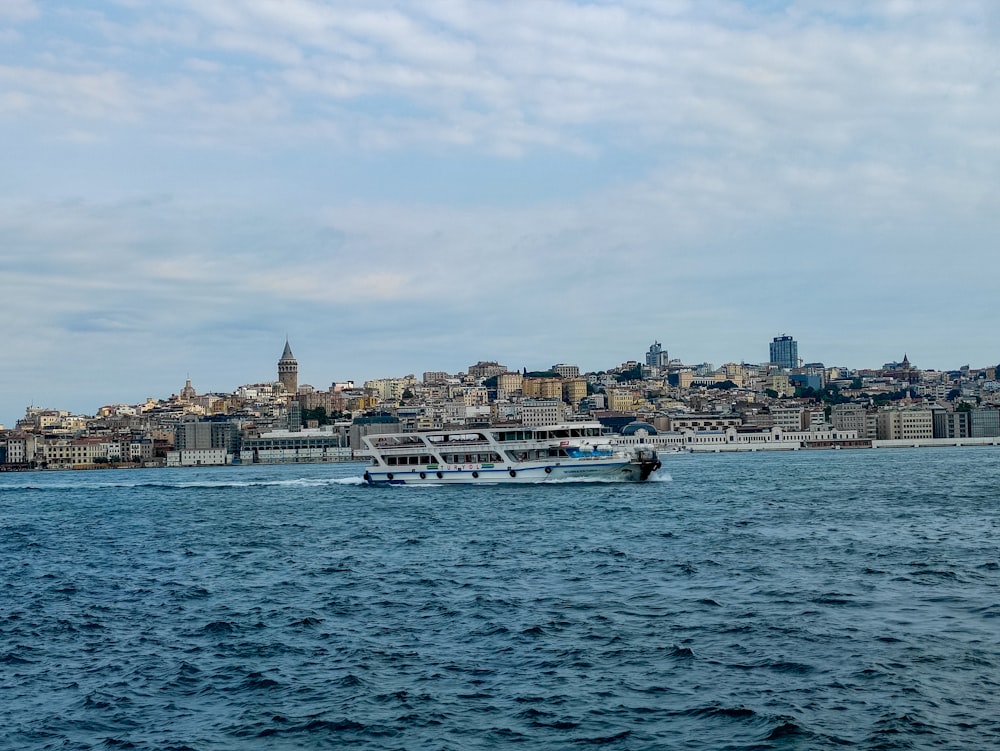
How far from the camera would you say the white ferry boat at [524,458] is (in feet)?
165

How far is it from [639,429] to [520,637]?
126317 millimetres

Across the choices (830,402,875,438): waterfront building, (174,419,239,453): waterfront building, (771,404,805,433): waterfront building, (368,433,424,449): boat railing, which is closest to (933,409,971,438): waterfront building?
(830,402,875,438): waterfront building

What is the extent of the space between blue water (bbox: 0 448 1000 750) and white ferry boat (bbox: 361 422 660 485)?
1789 centimetres

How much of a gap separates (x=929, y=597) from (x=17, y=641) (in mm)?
13344

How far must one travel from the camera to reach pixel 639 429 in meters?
141

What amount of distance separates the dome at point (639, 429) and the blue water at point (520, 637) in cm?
10802

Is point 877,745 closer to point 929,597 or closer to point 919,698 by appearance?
point 919,698

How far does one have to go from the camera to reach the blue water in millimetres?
11672

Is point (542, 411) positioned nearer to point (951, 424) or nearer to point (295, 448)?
point (295, 448)

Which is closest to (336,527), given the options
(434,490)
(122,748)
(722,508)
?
(722,508)

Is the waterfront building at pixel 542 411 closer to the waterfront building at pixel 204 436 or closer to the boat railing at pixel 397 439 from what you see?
the waterfront building at pixel 204 436

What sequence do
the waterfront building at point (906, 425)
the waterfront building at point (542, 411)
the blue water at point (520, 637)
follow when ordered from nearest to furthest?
the blue water at point (520, 637) < the waterfront building at point (906, 425) < the waterfront building at point (542, 411)

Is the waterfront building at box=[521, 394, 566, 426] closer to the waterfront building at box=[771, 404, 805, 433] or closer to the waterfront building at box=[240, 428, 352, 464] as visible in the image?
the waterfront building at box=[240, 428, 352, 464]

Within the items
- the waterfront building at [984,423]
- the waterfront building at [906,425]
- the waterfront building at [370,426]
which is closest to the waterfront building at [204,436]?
the waterfront building at [370,426]
